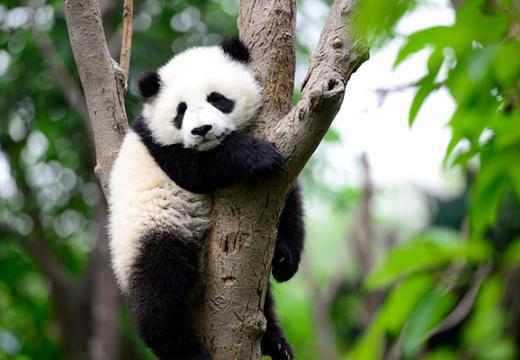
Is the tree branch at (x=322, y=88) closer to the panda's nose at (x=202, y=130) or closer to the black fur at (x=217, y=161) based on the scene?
the black fur at (x=217, y=161)

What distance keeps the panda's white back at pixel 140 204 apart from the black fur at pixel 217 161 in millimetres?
74

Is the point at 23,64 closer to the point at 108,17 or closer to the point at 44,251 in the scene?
the point at 108,17

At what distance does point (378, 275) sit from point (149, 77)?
9.73 ft

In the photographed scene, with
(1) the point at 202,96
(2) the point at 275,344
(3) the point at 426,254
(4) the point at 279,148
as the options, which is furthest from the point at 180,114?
(3) the point at 426,254

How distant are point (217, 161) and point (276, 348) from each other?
1.03m

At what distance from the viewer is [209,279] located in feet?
10.1

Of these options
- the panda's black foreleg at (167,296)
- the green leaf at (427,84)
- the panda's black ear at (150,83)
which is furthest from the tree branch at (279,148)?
the green leaf at (427,84)

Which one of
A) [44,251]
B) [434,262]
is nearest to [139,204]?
[434,262]

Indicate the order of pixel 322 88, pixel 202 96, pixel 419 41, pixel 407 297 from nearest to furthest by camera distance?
pixel 419 41 → pixel 407 297 → pixel 322 88 → pixel 202 96

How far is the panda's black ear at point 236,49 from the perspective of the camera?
3.48 metres

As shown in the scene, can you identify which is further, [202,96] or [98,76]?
[202,96]

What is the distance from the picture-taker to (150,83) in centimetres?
404

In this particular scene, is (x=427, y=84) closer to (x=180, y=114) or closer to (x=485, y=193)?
(x=485, y=193)

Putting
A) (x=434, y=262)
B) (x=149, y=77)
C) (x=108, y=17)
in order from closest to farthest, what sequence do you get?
(x=434, y=262), (x=149, y=77), (x=108, y=17)
